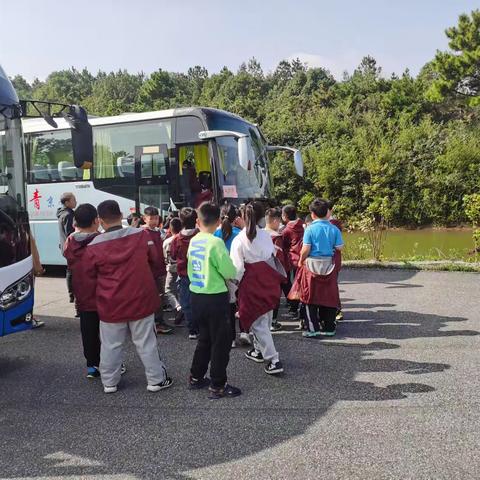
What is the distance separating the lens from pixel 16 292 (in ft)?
16.4

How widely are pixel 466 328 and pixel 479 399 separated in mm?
2438

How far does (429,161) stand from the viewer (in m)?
28.6

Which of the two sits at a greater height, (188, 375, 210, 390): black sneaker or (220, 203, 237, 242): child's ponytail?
(220, 203, 237, 242): child's ponytail

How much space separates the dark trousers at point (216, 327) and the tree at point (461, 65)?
29.5 m

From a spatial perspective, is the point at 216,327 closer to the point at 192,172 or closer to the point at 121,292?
the point at 121,292

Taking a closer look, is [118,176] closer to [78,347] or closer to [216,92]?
[78,347]

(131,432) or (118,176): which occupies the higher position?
(118,176)

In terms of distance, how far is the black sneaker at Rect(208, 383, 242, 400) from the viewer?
4473mm

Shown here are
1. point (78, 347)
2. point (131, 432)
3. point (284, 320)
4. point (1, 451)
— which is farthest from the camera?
point (284, 320)

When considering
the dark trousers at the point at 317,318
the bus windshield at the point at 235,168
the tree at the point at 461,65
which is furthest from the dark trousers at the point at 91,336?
the tree at the point at 461,65

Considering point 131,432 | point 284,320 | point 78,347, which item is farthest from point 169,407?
point 284,320

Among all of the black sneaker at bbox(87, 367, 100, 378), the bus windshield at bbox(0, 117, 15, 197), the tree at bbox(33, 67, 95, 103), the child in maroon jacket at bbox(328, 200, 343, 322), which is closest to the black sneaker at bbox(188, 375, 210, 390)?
the black sneaker at bbox(87, 367, 100, 378)

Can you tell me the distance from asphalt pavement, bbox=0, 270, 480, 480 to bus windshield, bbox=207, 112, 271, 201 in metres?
3.97

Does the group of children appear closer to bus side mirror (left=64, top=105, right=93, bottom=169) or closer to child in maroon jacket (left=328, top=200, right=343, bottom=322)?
child in maroon jacket (left=328, top=200, right=343, bottom=322)
